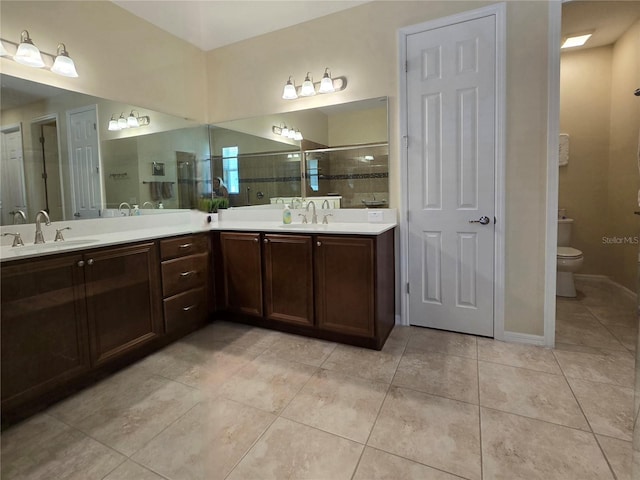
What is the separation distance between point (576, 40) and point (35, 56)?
467 cm

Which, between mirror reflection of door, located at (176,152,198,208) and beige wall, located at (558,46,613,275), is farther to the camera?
beige wall, located at (558,46,613,275)

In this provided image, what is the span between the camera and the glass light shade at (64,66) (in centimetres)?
206

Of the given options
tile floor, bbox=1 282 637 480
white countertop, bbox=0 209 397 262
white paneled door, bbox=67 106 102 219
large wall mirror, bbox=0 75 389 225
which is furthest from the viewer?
white paneled door, bbox=67 106 102 219

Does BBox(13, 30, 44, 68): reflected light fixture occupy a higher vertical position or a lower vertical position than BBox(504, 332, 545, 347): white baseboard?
higher

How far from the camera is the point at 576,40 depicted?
3328 millimetres

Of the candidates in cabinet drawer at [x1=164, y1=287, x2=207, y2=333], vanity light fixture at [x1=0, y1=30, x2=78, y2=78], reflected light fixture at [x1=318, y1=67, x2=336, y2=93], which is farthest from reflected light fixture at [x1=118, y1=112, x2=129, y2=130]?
reflected light fixture at [x1=318, y1=67, x2=336, y2=93]

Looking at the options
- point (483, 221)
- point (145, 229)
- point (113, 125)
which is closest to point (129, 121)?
point (113, 125)

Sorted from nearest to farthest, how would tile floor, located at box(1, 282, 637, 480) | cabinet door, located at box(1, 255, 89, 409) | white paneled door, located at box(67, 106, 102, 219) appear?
tile floor, located at box(1, 282, 637, 480)
cabinet door, located at box(1, 255, 89, 409)
white paneled door, located at box(67, 106, 102, 219)

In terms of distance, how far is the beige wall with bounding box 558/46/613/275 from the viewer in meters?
3.53

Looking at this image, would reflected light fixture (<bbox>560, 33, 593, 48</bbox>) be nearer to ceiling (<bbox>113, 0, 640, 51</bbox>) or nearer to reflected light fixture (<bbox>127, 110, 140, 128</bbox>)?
ceiling (<bbox>113, 0, 640, 51</bbox>)

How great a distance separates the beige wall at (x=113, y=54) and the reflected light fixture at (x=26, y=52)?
40 millimetres

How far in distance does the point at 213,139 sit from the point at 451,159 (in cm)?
235

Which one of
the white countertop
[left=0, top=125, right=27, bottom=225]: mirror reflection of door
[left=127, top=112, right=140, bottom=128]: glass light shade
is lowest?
the white countertop

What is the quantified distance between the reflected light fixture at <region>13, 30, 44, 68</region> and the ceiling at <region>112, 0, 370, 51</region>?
32.0 inches
